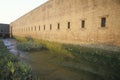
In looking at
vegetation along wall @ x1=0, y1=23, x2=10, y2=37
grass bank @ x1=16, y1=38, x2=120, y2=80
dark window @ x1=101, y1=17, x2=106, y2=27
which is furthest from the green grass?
vegetation along wall @ x1=0, y1=23, x2=10, y2=37

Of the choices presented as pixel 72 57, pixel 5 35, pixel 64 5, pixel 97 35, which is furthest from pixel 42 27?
pixel 5 35

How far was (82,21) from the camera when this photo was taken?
13.1 metres

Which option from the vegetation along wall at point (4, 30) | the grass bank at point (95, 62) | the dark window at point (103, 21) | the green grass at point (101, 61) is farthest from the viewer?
the vegetation along wall at point (4, 30)

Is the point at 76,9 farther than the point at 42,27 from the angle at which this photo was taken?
No

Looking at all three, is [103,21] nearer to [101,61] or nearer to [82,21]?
[82,21]

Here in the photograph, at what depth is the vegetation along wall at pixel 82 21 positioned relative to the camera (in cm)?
986

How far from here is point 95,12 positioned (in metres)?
11.3

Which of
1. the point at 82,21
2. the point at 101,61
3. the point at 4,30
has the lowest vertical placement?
the point at 101,61

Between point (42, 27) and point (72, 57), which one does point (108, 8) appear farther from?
point (42, 27)

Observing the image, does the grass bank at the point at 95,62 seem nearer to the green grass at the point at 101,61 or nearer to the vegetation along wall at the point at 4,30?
the green grass at the point at 101,61

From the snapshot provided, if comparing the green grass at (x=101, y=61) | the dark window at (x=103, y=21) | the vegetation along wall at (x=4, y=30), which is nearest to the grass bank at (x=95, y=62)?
the green grass at (x=101, y=61)

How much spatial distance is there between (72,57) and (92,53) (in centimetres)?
211

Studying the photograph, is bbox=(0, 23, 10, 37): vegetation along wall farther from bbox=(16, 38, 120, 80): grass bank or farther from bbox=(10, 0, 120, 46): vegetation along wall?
bbox=(16, 38, 120, 80): grass bank

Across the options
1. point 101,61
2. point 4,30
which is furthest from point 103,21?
point 4,30
